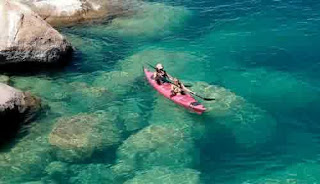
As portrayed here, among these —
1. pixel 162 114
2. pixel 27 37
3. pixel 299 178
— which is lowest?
pixel 299 178

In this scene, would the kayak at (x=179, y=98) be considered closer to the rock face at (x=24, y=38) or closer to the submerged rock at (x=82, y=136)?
the submerged rock at (x=82, y=136)

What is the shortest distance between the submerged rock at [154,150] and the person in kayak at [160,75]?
5224mm

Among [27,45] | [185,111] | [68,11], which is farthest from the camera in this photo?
[68,11]

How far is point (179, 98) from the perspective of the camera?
1138 inches

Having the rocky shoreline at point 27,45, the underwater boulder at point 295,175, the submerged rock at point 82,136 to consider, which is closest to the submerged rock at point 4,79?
the rocky shoreline at point 27,45

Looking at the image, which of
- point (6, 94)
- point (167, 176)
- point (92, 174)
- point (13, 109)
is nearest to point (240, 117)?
point (167, 176)

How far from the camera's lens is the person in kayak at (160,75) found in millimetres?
30406

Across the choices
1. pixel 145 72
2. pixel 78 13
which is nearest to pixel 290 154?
pixel 145 72

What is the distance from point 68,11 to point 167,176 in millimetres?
22510

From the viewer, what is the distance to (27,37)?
3103 centimetres

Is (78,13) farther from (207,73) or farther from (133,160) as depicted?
(133,160)

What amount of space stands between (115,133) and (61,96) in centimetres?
582

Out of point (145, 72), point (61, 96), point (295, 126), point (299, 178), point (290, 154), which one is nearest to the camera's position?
point (299, 178)

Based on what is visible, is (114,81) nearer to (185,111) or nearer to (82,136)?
(185,111)
